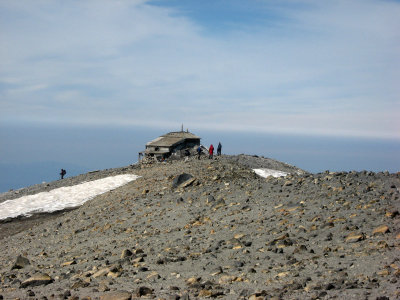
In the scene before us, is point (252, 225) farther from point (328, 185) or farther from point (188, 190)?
point (188, 190)

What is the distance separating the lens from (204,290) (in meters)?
Answer: 10.8

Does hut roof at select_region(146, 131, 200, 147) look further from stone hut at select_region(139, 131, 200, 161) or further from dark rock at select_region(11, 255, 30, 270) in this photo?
dark rock at select_region(11, 255, 30, 270)

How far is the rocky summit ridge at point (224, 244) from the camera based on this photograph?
36.6 ft

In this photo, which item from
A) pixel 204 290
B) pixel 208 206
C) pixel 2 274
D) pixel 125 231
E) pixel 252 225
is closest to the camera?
pixel 204 290

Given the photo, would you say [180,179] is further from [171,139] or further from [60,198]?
[171,139]

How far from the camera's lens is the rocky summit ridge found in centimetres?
1114

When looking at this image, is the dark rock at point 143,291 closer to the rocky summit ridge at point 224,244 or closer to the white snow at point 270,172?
the rocky summit ridge at point 224,244

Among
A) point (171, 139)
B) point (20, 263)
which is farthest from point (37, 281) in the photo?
point (171, 139)

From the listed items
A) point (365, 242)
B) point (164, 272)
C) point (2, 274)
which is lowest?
point (2, 274)

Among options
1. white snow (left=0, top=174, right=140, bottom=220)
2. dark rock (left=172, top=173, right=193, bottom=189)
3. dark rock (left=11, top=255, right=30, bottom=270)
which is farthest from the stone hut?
dark rock (left=11, top=255, right=30, bottom=270)

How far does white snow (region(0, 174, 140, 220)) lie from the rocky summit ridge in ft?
19.8

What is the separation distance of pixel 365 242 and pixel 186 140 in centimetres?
4730

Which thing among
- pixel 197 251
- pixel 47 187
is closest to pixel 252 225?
pixel 197 251

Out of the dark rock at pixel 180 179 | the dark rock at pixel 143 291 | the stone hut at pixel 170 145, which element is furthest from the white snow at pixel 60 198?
the dark rock at pixel 143 291
